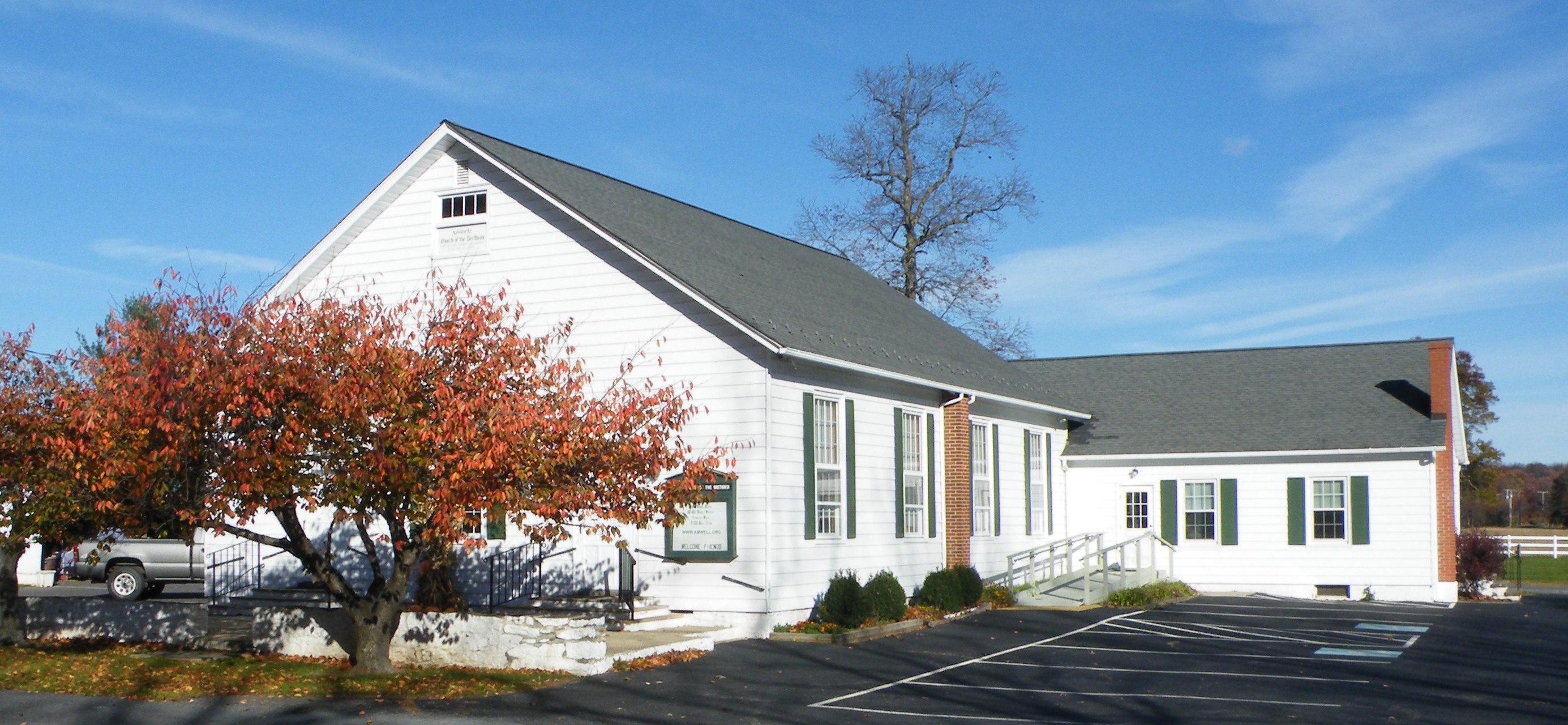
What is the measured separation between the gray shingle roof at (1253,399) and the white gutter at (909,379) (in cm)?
205

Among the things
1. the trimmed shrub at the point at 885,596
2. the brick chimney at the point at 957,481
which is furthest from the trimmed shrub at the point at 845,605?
the brick chimney at the point at 957,481

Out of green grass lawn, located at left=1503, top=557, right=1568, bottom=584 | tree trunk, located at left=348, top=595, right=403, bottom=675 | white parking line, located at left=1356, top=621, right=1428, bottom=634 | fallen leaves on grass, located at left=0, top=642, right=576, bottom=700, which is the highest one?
tree trunk, located at left=348, top=595, right=403, bottom=675

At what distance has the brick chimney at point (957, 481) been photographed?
24703 millimetres

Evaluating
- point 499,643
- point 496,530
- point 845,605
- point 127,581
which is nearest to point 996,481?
point 845,605

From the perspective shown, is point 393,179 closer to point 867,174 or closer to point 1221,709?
point 1221,709

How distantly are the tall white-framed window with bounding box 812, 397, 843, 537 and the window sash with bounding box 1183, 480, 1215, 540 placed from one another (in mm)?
11536

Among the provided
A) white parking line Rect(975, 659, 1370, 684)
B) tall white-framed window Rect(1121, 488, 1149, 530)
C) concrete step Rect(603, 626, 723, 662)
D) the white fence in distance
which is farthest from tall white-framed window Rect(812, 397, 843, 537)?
the white fence in distance

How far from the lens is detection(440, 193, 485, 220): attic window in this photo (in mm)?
21766

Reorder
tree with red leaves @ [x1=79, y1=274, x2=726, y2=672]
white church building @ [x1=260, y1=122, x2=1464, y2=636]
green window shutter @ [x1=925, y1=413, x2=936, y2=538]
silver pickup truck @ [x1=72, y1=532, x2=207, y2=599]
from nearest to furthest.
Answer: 1. tree with red leaves @ [x1=79, y1=274, x2=726, y2=672]
2. white church building @ [x1=260, y1=122, x2=1464, y2=636]
3. green window shutter @ [x1=925, y1=413, x2=936, y2=538]
4. silver pickup truck @ [x1=72, y1=532, x2=207, y2=599]

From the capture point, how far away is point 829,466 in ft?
69.3

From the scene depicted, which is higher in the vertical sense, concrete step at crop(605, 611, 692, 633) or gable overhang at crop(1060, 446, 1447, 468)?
gable overhang at crop(1060, 446, 1447, 468)

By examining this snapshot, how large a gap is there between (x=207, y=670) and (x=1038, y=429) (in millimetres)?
18663

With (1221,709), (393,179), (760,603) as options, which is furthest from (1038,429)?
(1221,709)

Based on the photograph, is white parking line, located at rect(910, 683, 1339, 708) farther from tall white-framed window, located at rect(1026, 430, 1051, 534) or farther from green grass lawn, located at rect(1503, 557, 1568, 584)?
green grass lawn, located at rect(1503, 557, 1568, 584)
